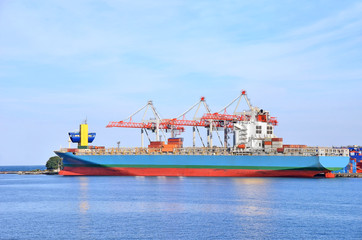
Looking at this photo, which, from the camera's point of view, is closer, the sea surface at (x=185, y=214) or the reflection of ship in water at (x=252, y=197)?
the sea surface at (x=185, y=214)

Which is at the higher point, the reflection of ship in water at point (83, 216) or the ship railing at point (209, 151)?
the ship railing at point (209, 151)

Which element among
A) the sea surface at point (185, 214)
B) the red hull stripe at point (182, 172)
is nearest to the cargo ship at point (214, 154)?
the red hull stripe at point (182, 172)

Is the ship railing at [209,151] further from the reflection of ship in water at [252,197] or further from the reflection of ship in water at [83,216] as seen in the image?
the reflection of ship in water at [83,216]

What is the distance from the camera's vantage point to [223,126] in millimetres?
96125

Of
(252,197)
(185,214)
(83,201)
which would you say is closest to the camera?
(185,214)

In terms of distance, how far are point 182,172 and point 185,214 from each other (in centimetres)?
4395

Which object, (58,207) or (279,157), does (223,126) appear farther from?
(58,207)

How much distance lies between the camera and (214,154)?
280 ft

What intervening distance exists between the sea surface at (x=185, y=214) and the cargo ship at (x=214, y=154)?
55.2 feet

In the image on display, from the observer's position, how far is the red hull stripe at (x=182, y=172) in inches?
3137

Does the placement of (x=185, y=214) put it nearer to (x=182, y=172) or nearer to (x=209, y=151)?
(x=182, y=172)

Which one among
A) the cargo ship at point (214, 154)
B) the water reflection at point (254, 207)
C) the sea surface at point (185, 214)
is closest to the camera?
the sea surface at point (185, 214)

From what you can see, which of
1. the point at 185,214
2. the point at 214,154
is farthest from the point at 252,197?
the point at 214,154

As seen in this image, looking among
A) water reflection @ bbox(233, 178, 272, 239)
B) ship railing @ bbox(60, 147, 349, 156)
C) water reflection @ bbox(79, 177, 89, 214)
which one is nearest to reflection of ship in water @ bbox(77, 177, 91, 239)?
water reflection @ bbox(79, 177, 89, 214)
